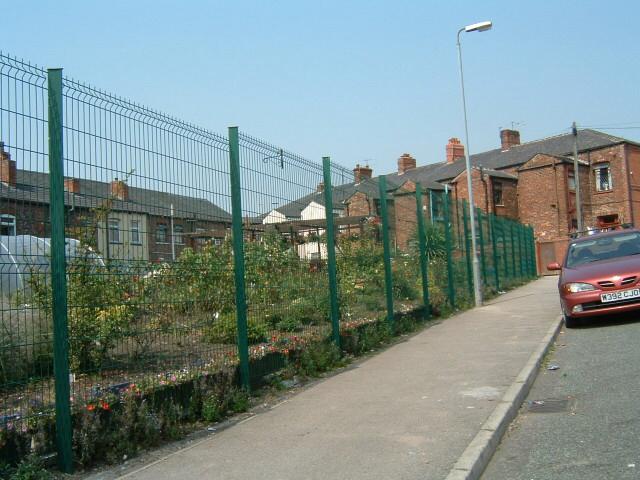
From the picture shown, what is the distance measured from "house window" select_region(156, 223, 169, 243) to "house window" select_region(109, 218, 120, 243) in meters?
0.44

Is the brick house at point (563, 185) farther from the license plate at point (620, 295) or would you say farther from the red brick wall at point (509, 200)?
the license plate at point (620, 295)

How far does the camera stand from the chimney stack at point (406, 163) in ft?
188

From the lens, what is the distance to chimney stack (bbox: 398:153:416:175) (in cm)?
5741

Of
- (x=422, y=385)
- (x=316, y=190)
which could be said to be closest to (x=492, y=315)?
(x=316, y=190)

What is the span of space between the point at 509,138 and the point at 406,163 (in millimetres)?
9535

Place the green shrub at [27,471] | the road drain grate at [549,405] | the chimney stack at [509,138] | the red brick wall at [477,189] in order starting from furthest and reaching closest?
1. the chimney stack at [509,138]
2. the red brick wall at [477,189]
3. the road drain grate at [549,405]
4. the green shrub at [27,471]

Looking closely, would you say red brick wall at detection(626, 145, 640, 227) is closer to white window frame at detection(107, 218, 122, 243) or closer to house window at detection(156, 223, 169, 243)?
house window at detection(156, 223, 169, 243)

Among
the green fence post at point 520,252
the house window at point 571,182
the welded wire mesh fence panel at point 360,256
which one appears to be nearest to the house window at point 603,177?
the house window at point 571,182

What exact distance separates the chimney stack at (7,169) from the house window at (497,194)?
139 ft

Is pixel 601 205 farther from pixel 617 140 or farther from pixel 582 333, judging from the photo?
pixel 582 333

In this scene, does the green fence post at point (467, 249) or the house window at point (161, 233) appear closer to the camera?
the house window at point (161, 233)

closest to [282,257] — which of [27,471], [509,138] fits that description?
[27,471]

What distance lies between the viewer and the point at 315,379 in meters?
7.96

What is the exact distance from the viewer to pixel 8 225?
14.4ft
